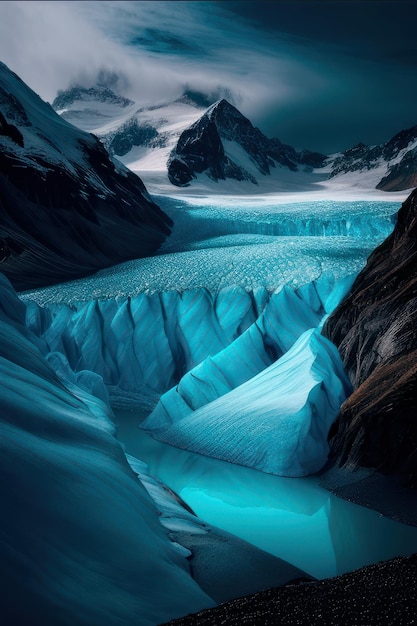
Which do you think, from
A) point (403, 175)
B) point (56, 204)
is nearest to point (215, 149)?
point (403, 175)

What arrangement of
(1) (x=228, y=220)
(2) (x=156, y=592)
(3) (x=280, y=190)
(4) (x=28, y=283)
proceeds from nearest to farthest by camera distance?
1. (2) (x=156, y=592)
2. (4) (x=28, y=283)
3. (1) (x=228, y=220)
4. (3) (x=280, y=190)

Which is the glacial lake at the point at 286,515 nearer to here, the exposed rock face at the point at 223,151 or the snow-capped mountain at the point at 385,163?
the exposed rock face at the point at 223,151

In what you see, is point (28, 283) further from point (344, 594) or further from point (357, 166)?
point (357, 166)

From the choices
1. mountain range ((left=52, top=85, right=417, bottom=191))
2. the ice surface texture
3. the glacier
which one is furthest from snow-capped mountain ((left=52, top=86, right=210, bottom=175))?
the ice surface texture

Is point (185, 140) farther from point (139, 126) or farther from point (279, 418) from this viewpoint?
point (279, 418)

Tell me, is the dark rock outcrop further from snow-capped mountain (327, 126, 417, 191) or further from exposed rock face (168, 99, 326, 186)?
snow-capped mountain (327, 126, 417, 191)

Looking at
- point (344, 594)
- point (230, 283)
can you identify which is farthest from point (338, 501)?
point (230, 283)

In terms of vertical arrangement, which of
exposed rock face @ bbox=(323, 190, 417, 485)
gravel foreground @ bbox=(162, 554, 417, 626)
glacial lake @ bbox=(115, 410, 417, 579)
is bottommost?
glacial lake @ bbox=(115, 410, 417, 579)

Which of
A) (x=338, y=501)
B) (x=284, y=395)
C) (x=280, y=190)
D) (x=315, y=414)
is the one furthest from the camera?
(x=280, y=190)
